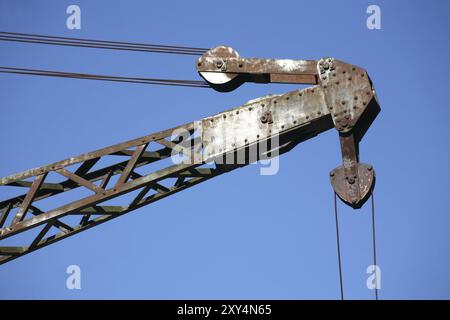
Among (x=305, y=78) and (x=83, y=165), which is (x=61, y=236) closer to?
(x=83, y=165)

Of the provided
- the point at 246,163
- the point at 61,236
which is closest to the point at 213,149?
the point at 246,163

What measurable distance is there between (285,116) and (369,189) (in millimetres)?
1382

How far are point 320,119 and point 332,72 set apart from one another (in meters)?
0.61

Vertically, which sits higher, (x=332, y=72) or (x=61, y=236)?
(x=332, y=72)

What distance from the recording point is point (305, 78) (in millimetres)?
15086

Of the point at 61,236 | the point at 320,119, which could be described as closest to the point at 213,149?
the point at 320,119
